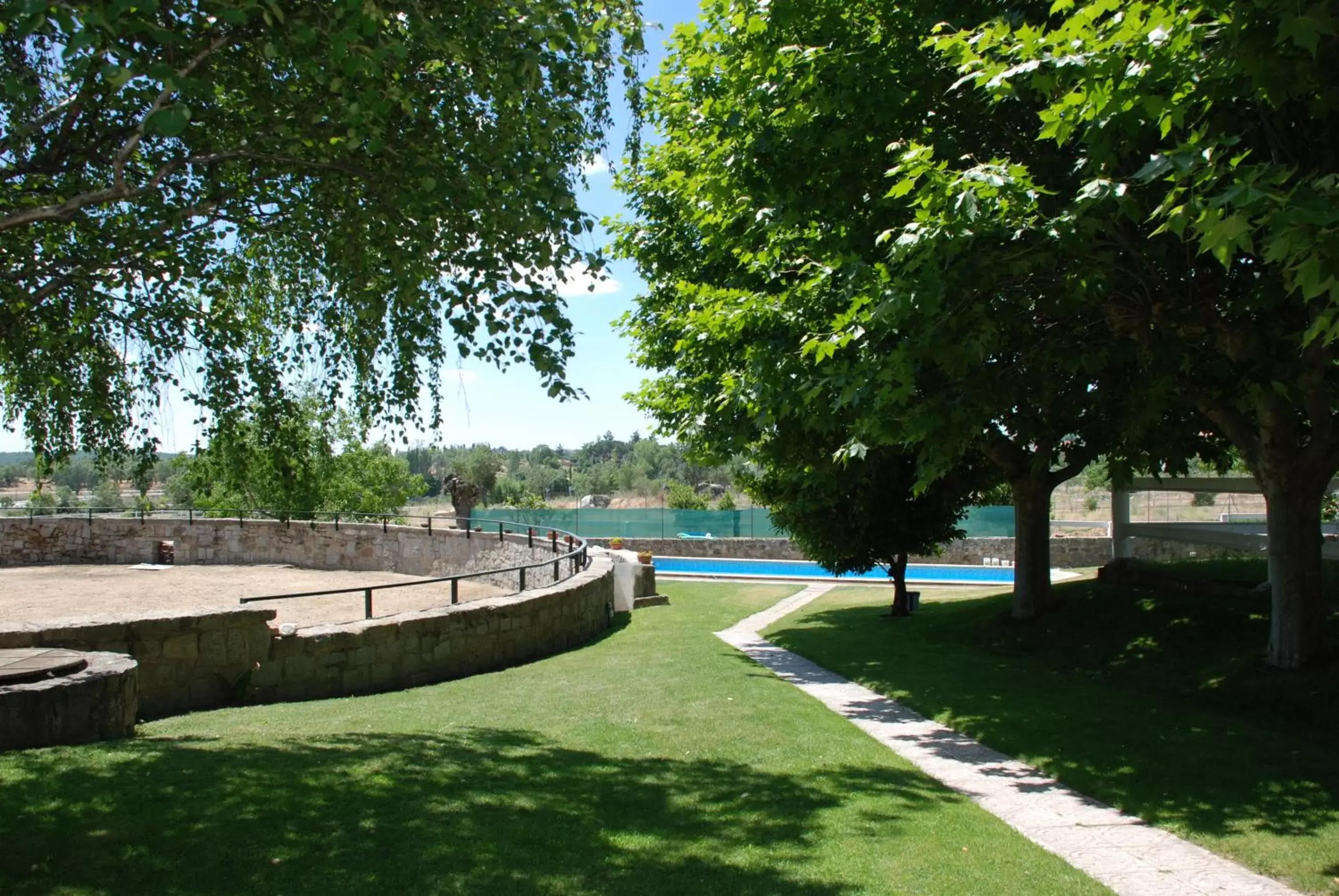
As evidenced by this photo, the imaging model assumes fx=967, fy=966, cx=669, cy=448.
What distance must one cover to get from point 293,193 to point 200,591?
65.5 ft

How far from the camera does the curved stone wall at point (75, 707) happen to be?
21.6ft

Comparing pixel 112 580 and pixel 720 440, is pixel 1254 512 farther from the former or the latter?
pixel 112 580

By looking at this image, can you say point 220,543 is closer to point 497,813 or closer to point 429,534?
point 429,534

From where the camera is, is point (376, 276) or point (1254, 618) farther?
point (1254, 618)

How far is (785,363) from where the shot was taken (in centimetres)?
913

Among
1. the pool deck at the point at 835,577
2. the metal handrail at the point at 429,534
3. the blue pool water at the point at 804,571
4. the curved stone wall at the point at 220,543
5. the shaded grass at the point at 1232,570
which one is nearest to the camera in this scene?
the metal handrail at the point at 429,534

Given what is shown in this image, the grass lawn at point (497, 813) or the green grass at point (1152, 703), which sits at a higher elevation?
the grass lawn at point (497, 813)

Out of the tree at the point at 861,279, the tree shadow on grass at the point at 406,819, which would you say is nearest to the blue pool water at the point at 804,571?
the tree at the point at 861,279

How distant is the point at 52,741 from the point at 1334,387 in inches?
463

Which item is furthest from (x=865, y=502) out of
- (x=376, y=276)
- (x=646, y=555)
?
(x=376, y=276)

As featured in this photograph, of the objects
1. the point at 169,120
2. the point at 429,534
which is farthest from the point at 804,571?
the point at 169,120

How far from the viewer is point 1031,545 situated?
15.8 meters

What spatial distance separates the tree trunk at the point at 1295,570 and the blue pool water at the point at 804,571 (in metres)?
16.4

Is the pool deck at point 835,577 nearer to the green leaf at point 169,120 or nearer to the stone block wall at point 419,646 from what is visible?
the stone block wall at point 419,646
